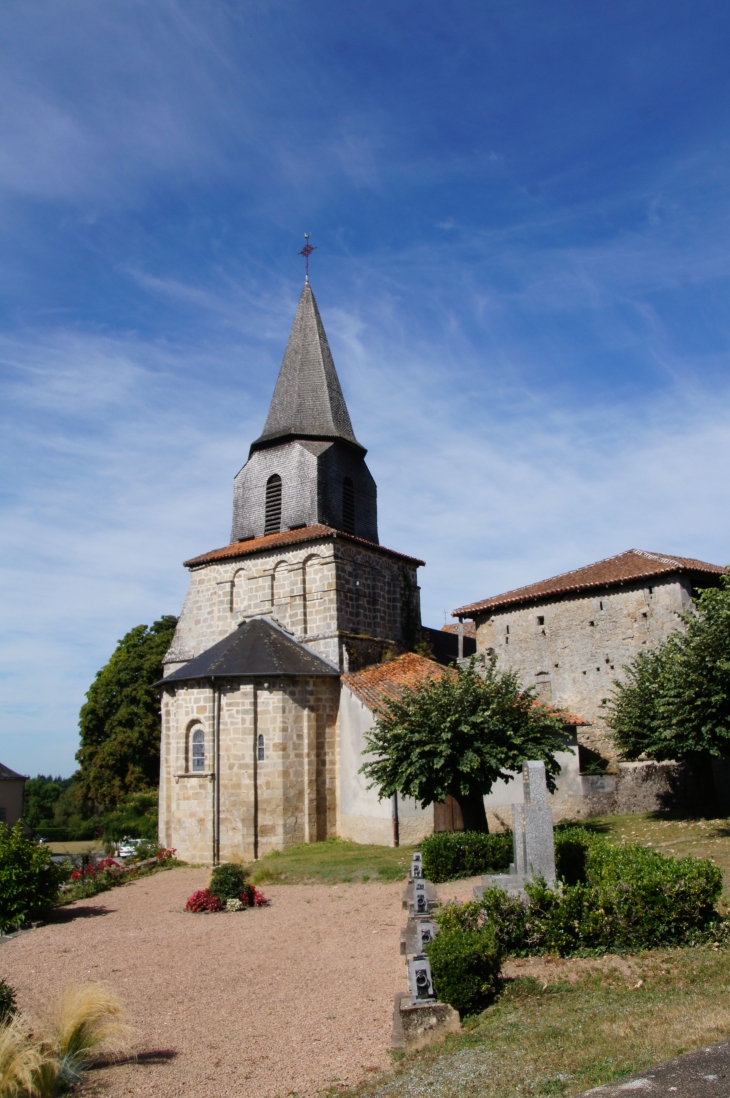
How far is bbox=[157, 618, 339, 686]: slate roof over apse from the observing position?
21.4 metres

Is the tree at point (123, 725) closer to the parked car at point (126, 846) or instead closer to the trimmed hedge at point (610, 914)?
the parked car at point (126, 846)

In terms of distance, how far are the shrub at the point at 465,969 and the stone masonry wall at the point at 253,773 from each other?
1373 cm

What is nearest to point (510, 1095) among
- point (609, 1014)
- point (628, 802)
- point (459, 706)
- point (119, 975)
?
point (609, 1014)

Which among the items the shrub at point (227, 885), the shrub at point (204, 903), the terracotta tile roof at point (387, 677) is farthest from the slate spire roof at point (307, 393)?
the shrub at point (204, 903)

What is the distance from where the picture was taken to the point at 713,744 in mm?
15867

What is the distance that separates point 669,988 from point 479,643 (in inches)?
789

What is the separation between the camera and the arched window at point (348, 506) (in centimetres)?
2655

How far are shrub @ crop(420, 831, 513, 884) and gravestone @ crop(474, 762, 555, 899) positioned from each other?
295cm

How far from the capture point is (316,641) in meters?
23.9

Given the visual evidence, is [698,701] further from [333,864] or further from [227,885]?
[227,885]

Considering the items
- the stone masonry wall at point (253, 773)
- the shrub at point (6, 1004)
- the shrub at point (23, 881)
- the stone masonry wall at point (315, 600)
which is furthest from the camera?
the stone masonry wall at point (315, 600)

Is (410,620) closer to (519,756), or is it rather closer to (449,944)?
(519,756)

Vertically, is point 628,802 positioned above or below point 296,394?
below

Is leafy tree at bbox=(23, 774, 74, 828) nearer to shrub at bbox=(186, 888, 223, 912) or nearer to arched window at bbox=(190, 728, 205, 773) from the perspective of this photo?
arched window at bbox=(190, 728, 205, 773)
